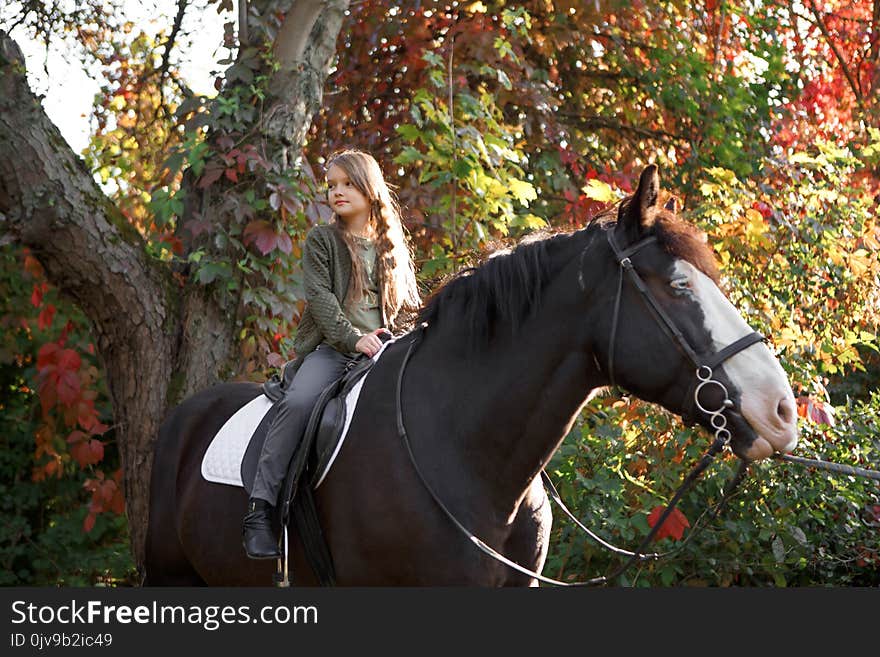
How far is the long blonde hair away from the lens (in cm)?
414

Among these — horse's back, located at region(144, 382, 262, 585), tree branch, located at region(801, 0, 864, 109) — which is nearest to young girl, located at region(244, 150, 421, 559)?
horse's back, located at region(144, 382, 262, 585)

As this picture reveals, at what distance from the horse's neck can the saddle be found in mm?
494

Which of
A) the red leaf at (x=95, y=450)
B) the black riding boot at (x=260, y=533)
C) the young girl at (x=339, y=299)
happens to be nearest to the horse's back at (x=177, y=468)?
the young girl at (x=339, y=299)

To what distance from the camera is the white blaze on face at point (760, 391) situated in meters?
3.01

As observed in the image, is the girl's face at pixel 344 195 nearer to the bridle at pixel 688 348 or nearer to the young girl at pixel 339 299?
the young girl at pixel 339 299

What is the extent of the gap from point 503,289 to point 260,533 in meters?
1.30

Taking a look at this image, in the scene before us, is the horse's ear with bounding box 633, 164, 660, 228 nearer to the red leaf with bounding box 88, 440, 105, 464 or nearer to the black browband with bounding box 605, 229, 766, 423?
the black browband with bounding box 605, 229, 766, 423

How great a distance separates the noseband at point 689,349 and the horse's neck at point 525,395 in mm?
168

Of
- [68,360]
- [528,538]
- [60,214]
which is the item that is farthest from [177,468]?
[68,360]

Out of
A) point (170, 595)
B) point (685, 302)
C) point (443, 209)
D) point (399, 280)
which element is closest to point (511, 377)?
point (685, 302)

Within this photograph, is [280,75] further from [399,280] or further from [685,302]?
[685,302]

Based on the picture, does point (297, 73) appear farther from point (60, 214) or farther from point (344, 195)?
point (344, 195)

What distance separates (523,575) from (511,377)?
2.32 feet

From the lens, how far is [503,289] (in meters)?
3.52
